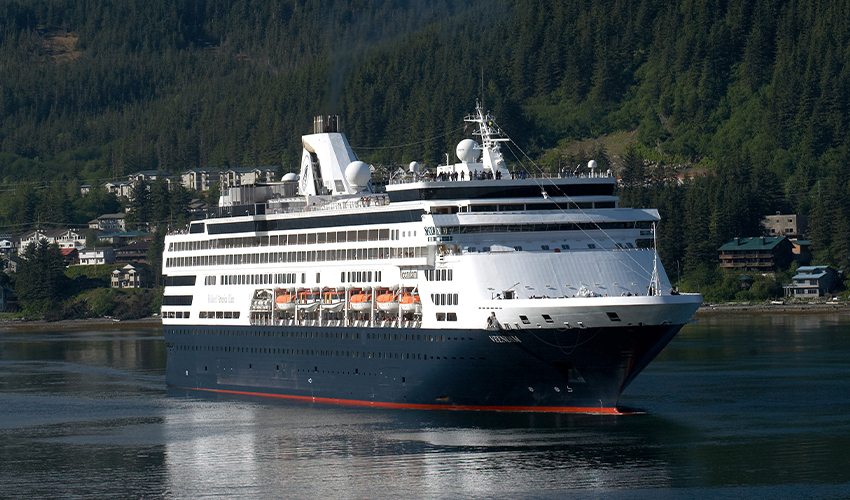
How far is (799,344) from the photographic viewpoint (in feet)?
277

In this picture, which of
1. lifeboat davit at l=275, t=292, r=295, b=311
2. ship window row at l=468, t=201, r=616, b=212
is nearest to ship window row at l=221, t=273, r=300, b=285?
lifeboat davit at l=275, t=292, r=295, b=311

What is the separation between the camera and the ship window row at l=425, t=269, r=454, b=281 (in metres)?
52.5

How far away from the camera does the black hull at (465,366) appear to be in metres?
50.2

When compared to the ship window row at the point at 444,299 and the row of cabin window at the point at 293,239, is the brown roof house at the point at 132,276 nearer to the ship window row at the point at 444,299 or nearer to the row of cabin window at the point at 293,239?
the row of cabin window at the point at 293,239

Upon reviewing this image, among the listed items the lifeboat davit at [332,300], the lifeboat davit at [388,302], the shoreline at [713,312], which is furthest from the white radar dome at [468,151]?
the shoreline at [713,312]

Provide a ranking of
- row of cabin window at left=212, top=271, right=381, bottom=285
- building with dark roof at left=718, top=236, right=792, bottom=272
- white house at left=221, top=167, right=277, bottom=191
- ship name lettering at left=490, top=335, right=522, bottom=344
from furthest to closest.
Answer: white house at left=221, top=167, right=277, bottom=191, building with dark roof at left=718, top=236, right=792, bottom=272, row of cabin window at left=212, top=271, right=381, bottom=285, ship name lettering at left=490, top=335, right=522, bottom=344

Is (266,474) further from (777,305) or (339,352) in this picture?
(777,305)

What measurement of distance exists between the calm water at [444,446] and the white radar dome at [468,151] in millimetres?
11476

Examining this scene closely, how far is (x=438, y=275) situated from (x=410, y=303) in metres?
1.82

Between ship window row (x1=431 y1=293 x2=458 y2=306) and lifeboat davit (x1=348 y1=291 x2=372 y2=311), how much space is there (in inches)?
169

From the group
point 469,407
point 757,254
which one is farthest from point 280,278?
point 757,254

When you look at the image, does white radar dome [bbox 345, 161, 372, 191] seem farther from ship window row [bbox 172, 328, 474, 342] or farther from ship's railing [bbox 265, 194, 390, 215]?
ship window row [bbox 172, 328, 474, 342]

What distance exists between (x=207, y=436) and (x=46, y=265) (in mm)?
110366

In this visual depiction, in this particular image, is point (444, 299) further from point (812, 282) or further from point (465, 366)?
point (812, 282)
